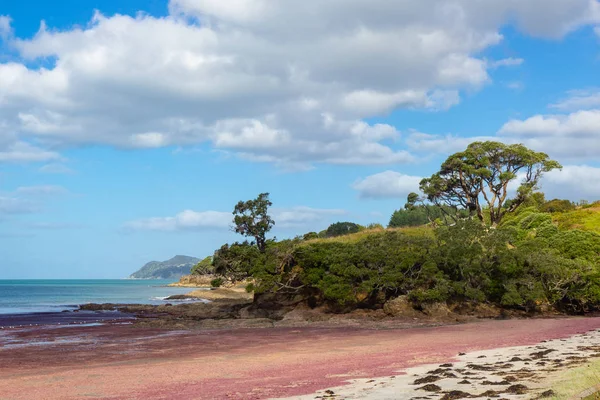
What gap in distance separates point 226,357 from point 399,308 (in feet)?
72.4

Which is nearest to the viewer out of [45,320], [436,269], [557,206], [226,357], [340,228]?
[226,357]

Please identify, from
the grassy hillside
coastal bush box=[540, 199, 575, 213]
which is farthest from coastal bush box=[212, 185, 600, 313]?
coastal bush box=[540, 199, 575, 213]

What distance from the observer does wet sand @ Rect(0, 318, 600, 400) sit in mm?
18672

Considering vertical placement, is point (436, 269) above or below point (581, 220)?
below

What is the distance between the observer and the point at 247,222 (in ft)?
183

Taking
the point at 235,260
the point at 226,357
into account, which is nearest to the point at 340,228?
the point at 235,260

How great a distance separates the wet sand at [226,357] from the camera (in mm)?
18672

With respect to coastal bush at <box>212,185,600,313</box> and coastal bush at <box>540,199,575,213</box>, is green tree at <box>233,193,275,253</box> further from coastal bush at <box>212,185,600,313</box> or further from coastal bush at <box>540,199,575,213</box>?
coastal bush at <box>540,199,575,213</box>

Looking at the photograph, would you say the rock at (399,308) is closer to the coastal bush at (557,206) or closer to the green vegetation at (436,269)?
the green vegetation at (436,269)

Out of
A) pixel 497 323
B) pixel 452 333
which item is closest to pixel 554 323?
pixel 497 323

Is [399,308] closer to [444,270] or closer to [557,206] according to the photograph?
[444,270]

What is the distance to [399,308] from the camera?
4569 cm

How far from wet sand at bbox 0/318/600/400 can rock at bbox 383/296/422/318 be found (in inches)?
257

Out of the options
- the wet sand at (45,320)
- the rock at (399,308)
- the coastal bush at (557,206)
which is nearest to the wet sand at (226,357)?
the rock at (399,308)
